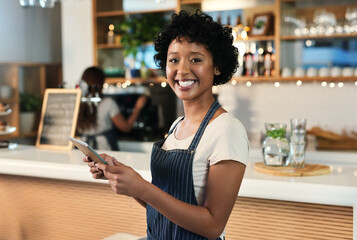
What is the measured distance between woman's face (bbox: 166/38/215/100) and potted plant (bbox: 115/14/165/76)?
153 inches

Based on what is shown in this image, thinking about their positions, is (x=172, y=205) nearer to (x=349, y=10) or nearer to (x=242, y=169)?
(x=242, y=169)

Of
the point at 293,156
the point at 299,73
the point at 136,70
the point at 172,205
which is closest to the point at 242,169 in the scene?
the point at 172,205

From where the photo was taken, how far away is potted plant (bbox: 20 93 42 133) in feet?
19.3

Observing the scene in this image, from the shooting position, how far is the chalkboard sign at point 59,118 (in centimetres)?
322

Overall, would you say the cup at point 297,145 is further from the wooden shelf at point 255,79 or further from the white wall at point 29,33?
the white wall at point 29,33

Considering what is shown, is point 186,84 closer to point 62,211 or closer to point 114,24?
point 62,211

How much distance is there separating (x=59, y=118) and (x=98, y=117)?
2.64 feet

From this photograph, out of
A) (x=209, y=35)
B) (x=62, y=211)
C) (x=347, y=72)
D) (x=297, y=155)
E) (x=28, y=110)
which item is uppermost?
(x=209, y=35)

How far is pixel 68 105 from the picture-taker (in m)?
3.27

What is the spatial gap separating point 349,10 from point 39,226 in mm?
3431

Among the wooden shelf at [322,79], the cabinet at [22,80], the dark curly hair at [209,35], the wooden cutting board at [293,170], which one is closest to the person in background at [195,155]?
the dark curly hair at [209,35]

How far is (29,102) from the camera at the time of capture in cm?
596

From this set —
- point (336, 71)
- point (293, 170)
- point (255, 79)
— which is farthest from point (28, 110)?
point (293, 170)

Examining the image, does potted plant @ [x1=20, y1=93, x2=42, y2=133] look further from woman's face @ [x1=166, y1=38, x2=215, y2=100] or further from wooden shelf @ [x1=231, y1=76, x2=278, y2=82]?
woman's face @ [x1=166, y1=38, x2=215, y2=100]
